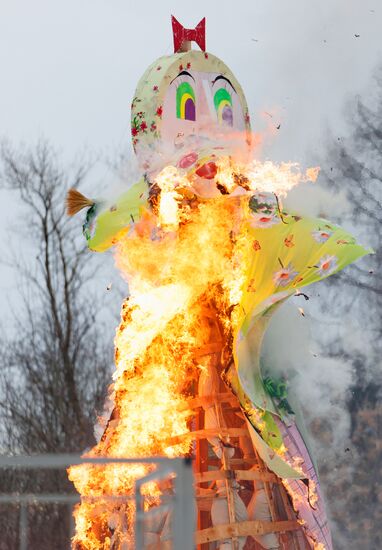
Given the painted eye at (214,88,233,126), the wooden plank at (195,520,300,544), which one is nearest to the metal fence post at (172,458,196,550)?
the wooden plank at (195,520,300,544)

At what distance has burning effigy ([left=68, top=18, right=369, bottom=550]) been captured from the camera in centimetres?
703

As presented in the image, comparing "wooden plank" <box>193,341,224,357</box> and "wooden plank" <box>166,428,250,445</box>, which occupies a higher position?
"wooden plank" <box>193,341,224,357</box>

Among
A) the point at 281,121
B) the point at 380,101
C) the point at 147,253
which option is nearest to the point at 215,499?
the point at 147,253

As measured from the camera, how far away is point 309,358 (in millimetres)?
7590

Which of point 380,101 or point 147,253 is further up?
point 380,101

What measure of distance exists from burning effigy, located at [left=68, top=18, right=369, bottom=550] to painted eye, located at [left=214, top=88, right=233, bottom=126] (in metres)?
0.38

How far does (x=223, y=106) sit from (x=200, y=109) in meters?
0.16

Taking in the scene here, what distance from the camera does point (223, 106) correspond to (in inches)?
311

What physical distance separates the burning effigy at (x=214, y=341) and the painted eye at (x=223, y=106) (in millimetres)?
384

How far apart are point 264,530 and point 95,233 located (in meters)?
2.23

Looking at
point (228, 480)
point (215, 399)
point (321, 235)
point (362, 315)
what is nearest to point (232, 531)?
point (228, 480)

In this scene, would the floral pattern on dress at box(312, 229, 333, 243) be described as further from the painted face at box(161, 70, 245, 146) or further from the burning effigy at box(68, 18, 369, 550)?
the painted face at box(161, 70, 245, 146)

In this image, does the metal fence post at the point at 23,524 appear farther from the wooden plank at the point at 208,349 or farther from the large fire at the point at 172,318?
the wooden plank at the point at 208,349

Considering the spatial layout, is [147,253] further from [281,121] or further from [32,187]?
[32,187]
